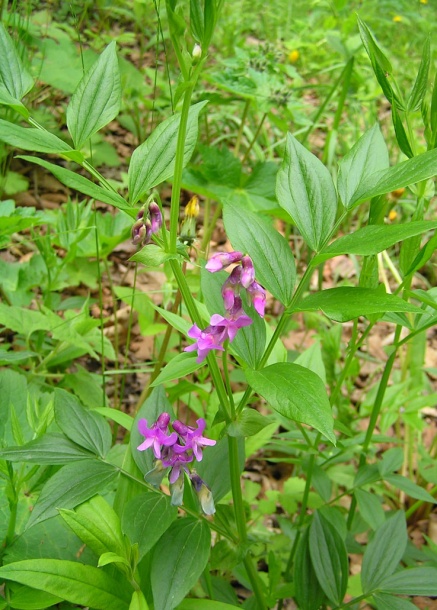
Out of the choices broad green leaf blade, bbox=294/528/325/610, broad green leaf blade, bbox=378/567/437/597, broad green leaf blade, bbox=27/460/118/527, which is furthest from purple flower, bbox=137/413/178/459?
broad green leaf blade, bbox=378/567/437/597

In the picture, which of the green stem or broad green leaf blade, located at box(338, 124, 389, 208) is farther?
broad green leaf blade, located at box(338, 124, 389, 208)

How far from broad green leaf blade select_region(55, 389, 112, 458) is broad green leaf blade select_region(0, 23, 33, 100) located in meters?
0.48

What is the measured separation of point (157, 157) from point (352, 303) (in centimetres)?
37

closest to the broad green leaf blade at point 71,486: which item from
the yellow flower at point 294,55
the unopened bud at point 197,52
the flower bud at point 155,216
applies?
the flower bud at point 155,216

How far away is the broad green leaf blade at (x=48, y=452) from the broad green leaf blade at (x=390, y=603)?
590 millimetres

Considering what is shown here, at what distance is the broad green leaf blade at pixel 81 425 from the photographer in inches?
40.0

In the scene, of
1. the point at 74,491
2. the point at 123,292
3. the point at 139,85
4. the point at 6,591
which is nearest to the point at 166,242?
the point at 74,491

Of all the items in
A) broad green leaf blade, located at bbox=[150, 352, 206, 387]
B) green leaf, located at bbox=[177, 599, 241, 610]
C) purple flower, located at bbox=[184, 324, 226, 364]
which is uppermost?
purple flower, located at bbox=[184, 324, 226, 364]

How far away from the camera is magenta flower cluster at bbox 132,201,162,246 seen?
82cm

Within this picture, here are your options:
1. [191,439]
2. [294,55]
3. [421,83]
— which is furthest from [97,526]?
[294,55]

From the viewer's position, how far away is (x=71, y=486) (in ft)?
3.06

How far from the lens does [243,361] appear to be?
908 millimetres

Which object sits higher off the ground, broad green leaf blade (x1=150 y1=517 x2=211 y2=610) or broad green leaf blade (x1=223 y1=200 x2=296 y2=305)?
broad green leaf blade (x1=223 y1=200 x2=296 y2=305)

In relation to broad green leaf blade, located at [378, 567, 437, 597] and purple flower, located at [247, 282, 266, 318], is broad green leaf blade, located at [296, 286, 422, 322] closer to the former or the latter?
purple flower, located at [247, 282, 266, 318]
